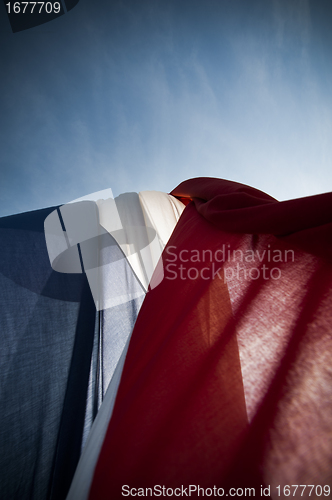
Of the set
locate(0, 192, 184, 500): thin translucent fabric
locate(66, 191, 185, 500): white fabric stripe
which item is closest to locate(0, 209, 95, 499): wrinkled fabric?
locate(0, 192, 184, 500): thin translucent fabric

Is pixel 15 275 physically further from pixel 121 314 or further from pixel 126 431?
pixel 126 431

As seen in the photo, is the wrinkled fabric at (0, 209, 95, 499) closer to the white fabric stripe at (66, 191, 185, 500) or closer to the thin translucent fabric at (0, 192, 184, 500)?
the thin translucent fabric at (0, 192, 184, 500)

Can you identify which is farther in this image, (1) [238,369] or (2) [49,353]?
(2) [49,353]

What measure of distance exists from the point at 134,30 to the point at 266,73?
1.41 meters

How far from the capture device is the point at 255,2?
196 centimetres

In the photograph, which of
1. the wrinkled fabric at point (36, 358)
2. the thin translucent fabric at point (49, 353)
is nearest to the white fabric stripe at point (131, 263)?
the thin translucent fabric at point (49, 353)

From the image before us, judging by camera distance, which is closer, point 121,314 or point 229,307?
point 229,307

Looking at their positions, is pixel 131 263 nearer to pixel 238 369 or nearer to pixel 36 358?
pixel 36 358

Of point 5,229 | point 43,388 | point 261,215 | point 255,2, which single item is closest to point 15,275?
point 5,229

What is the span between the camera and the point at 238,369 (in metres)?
0.25

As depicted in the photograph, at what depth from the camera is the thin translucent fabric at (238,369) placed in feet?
0.63

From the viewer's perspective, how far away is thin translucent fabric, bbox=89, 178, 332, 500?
193 millimetres

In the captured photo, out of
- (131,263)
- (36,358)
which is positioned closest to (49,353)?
(36,358)

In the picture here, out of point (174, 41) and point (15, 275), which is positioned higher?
point (174, 41)
